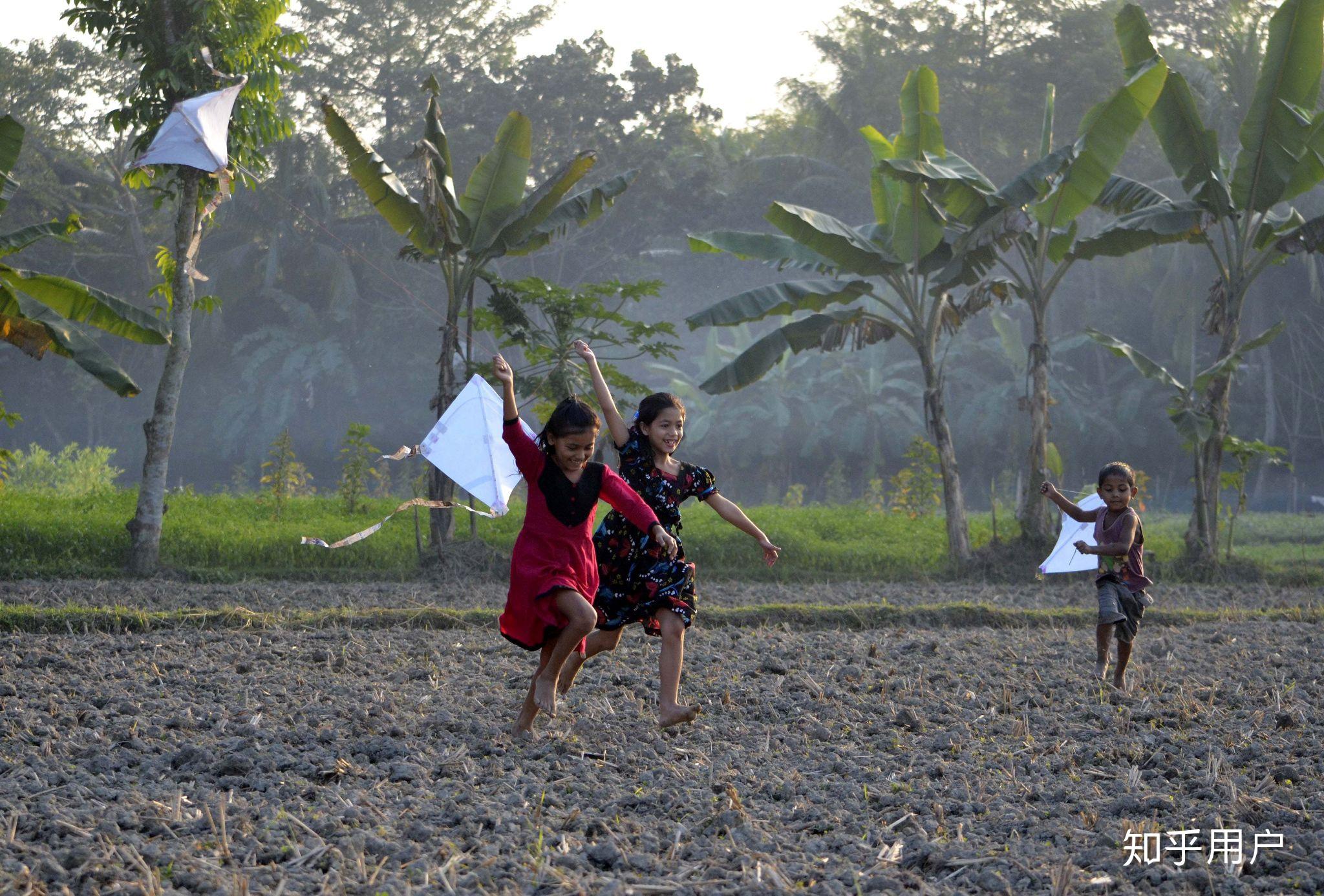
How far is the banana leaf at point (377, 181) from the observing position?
1037cm

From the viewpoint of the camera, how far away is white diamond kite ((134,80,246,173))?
7.86 m

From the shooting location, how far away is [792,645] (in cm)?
668

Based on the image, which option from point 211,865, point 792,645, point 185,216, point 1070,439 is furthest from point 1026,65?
point 211,865

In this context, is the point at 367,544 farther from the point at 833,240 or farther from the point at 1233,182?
the point at 1233,182

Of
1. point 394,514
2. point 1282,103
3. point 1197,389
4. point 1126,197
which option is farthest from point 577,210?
point 1282,103

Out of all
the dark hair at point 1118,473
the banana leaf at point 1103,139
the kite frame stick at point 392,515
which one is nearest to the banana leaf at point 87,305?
the kite frame stick at point 392,515

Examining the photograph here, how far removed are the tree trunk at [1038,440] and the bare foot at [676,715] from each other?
26.1 ft

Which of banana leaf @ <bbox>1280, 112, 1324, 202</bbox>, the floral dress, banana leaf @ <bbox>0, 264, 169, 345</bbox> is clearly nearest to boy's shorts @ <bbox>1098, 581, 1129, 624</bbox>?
the floral dress

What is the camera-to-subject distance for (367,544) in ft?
36.0

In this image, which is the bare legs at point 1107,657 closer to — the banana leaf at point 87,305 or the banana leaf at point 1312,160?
the banana leaf at point 1312,160

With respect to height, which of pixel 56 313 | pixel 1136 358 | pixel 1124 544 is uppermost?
pixel 1136 358

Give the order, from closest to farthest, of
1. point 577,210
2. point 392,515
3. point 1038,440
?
point 392,515 < point 577,210 < point 1038,440

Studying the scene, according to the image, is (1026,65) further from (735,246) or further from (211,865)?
(211,865)

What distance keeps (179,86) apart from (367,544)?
4.09 meters
